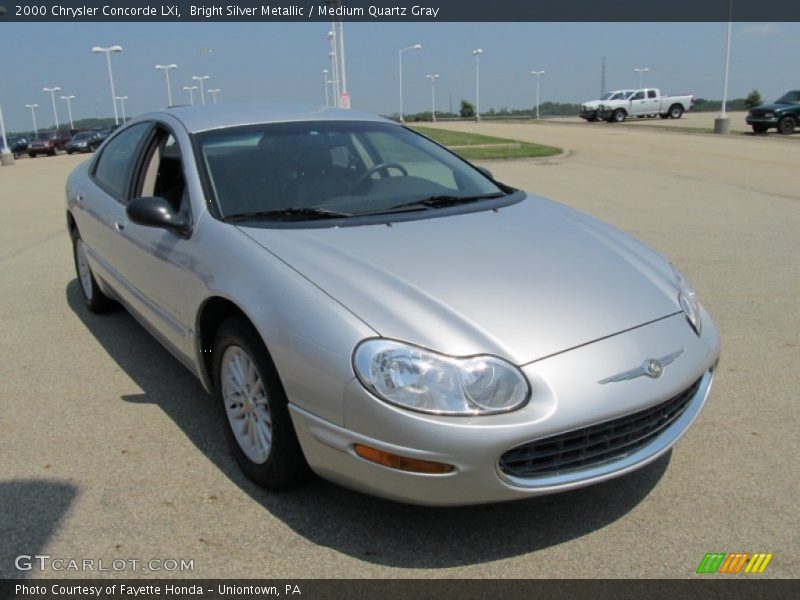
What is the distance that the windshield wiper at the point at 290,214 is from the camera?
3.29 meters

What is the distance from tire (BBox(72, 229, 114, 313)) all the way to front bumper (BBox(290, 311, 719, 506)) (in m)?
3.34

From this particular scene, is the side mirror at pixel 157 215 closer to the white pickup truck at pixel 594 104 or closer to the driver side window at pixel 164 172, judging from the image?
the driver side window at pixel 164 172

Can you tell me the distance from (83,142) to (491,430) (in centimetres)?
4361

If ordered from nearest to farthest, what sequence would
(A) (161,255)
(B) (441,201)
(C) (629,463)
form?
1. (C) (629,463)
2. (A) (161,255)
3. (B) (441,201)

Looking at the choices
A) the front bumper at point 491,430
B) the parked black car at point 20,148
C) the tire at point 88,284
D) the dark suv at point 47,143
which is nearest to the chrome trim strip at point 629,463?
the front bumper at point 491,430

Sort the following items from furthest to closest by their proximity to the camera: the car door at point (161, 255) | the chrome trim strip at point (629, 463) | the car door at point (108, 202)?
the car door at point (108, 202)
the car door at point (161, 255)
the chrome trim strip at point (629, 463)

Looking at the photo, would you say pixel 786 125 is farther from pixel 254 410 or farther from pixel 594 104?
pixel 254 410

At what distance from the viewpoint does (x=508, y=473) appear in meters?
2.41

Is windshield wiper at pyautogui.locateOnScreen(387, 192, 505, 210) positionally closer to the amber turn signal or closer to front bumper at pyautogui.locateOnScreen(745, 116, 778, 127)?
the amber turn signal

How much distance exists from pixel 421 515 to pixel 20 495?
1692mm

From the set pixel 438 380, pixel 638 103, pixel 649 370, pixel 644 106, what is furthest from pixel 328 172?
pixel 644 106

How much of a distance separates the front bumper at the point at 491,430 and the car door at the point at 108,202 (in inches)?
92.4

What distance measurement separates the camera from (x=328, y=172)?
378 cm
